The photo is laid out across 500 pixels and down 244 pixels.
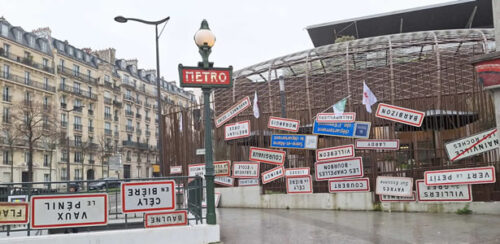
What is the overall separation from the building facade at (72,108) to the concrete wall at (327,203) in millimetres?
27646

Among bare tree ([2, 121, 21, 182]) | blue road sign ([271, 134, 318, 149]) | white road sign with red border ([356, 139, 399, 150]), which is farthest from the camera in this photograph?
bare tree ([2, 121, 21, 182])

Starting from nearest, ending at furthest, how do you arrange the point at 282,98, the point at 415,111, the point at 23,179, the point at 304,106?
the point at 415,111
the point at 282,98
the point at 304,106
the point at 23,179

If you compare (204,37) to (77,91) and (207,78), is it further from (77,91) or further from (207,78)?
(77,91)

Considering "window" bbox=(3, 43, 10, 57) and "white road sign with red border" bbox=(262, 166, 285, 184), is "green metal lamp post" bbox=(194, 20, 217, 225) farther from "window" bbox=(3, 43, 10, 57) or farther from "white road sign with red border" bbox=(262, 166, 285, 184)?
"window" bbox=(3, 43, 10, 57)

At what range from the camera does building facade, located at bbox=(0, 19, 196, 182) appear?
50969 mm

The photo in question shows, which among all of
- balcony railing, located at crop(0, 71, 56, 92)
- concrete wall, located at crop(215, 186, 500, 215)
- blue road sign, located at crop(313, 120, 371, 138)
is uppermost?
balcony railing, located at crop(0, 71, 56, 92)

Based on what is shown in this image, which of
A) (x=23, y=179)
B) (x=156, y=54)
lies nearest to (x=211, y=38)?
(x=156, y=54)

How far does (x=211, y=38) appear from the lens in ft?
29.9

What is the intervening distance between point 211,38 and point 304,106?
7155mm

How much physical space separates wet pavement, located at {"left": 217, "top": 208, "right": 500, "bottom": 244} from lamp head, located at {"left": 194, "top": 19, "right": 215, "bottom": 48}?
411cm

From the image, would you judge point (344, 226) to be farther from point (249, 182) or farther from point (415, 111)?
point (249, 182)

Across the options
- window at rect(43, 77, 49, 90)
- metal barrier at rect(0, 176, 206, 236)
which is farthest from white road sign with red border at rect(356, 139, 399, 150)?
window at rect(43, 77, 49, 90)

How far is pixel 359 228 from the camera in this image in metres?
9.95

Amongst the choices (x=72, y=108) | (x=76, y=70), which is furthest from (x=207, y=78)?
(x=76, y=70)
